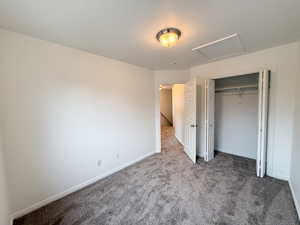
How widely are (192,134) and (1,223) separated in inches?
131

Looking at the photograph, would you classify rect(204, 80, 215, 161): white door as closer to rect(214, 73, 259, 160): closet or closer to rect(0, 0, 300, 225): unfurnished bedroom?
rect(0, 0, 300, 225): unfurnished bedroom

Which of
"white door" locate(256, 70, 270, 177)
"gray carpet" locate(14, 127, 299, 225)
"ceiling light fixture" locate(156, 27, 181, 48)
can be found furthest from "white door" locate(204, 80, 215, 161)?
"ceiling light fixture" locate(156, 27, 181, 48)

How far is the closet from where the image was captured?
341 cm

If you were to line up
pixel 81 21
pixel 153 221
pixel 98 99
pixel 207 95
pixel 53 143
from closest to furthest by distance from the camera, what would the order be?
pixel 81 21 < pixel 153 221 < pixel 53 143 < pixel 98 99 < pixel 207 95

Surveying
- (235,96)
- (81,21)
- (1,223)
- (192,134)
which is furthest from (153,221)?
(235,96)

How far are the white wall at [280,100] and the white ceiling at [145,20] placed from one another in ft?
0.93

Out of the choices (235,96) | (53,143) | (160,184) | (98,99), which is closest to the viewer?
(53,143)

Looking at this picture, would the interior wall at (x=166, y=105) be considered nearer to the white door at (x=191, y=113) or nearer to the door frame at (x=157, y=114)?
A: the door frame at (x=157, y=114)

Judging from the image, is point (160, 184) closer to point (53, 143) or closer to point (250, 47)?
point (53, 143)

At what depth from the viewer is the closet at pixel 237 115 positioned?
11.2ft

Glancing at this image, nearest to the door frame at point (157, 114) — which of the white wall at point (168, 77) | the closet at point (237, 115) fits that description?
the white wall at point (168, 77)

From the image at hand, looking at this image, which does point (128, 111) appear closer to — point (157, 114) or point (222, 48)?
point (157, 114)

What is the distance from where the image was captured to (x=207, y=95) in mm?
3238

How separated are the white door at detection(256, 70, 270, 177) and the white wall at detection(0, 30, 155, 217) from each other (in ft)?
8.86
